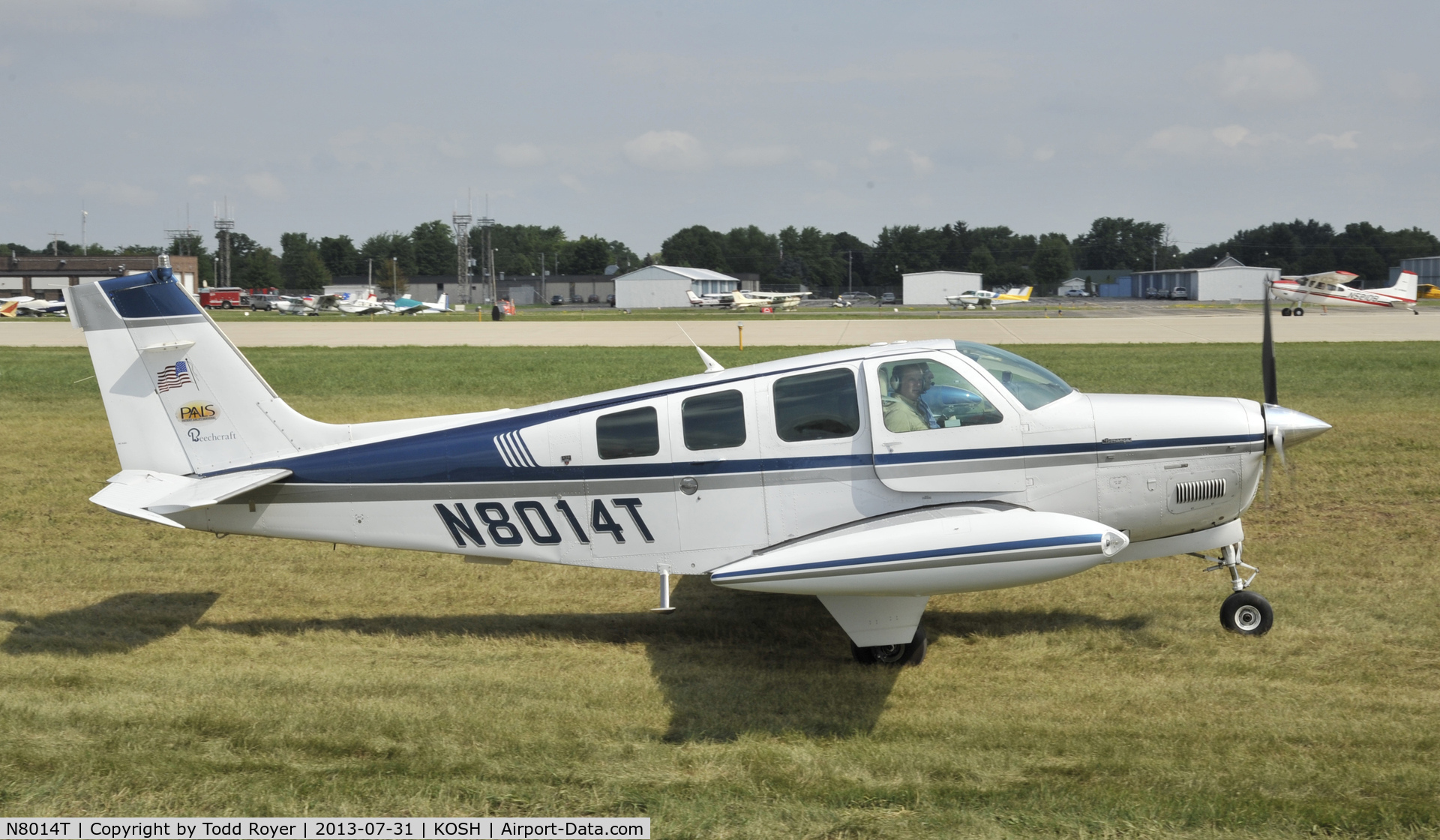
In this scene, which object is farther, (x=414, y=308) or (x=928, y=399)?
(x=414, y=308)

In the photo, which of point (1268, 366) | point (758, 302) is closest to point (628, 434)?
point (1268, 366)

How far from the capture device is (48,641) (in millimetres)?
7719

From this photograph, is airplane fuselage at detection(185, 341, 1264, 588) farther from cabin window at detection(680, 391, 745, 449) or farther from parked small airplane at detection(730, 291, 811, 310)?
parked small airplane at detection(730, 291, 811, 310)

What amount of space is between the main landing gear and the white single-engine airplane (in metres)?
0.02

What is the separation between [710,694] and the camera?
665 centimetres

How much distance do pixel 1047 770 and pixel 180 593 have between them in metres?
7.33

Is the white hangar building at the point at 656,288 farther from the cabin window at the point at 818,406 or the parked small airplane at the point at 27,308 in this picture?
the cabin window at the point at 818,406

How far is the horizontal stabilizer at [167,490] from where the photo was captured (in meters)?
7.10

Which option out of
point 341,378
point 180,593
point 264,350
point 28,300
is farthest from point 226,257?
point 180,593

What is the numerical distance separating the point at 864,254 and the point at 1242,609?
533ft

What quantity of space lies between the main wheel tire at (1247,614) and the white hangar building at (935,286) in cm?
11956

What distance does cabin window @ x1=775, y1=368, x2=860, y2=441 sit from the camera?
6922 millimetres

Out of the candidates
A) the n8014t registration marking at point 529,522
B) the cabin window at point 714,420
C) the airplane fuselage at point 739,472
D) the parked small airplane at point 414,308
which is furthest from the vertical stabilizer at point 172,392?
the parked small airplane at point 414,308

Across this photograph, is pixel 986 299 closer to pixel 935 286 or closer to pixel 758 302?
pixel 758 302
